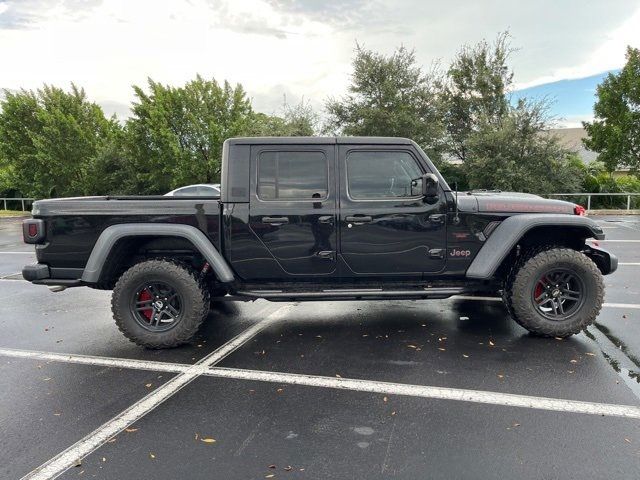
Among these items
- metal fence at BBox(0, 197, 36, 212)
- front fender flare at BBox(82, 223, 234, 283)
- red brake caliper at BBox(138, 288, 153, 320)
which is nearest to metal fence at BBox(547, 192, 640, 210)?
front fender flare at BBox(82, 223, 234, 283)

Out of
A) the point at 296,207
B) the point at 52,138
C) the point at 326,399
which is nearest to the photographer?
the point at 326,399

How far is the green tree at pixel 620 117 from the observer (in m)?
19.2

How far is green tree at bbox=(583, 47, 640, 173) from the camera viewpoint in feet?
63.2

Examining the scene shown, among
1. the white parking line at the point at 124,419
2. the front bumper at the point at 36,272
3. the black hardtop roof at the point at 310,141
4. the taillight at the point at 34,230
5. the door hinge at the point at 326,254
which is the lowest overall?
the white parking line at the point at 124,419

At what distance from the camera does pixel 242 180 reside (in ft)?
15.2

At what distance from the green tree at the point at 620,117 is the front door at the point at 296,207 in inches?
755

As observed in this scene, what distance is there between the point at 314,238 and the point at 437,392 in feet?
5.97

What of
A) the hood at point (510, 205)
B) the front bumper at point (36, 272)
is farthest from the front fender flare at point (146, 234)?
the hood at point (510, 205)

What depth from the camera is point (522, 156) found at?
18.0 meters

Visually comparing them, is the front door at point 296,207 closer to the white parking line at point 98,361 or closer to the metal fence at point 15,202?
the white parking line at point 98,361

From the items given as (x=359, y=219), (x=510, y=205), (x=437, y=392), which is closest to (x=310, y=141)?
(x=359, y=219)

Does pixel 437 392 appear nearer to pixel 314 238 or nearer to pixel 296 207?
pixel 314 238

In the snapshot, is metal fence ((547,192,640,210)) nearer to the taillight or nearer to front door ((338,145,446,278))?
front door ((338,145,446,278))

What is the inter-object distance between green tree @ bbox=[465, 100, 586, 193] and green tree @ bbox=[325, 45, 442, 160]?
188 cm
